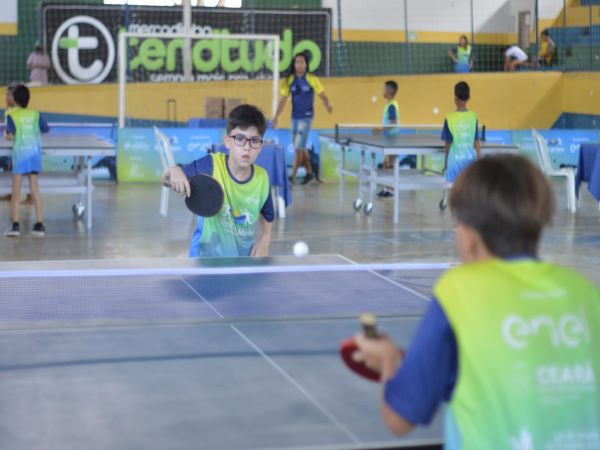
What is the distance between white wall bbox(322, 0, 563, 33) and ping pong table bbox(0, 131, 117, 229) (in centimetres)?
1228

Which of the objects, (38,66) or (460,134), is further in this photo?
(38,66)

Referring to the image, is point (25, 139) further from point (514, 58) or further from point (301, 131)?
point (514, 58)

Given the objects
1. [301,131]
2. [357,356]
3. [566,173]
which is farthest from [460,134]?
[357,356]

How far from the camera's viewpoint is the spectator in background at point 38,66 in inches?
792

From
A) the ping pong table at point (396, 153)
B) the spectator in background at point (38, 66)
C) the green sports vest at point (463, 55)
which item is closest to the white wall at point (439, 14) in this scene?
the green sports vest at point (463, 55)

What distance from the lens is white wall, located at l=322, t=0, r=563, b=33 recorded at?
2370 centimetres

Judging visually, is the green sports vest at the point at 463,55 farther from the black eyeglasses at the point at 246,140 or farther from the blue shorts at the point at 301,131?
the black eyeglasses at the point at 246,140

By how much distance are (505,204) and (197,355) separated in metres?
1.89

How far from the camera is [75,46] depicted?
21.4 m

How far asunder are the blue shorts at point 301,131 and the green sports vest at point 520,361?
1323 cm

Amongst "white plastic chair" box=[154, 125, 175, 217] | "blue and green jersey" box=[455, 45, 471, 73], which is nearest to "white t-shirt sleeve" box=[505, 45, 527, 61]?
"blue and green jersey" box=[455, 45, 471, 73]

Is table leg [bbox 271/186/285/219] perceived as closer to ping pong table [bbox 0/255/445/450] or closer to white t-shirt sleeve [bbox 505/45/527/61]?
ping pong table [bbox 0/255/445/450]

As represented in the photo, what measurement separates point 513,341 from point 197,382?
153cm

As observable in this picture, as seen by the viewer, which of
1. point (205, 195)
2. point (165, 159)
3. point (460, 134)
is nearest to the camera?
point (205, 195)
